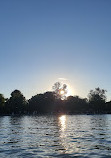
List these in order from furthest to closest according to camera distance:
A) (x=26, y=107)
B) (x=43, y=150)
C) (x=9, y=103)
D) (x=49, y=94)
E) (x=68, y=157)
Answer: (x=49, y=94) < (x=26, y=107) < (x=9, y=103) < (x=43, y=150) < (x=68, y=157)

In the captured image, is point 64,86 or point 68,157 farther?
point 64,86

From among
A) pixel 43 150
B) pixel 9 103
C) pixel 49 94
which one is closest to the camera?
pixel 43 150

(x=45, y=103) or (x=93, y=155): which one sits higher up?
(x=45, y=103)

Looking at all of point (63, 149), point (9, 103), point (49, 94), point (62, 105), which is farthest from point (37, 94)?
point (63, 149)

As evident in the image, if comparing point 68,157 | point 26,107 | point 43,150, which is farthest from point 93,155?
point 26,107

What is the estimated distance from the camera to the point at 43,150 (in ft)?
59.7

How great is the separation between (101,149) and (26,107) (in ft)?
540

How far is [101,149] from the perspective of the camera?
1830 cm

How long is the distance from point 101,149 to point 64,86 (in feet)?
574

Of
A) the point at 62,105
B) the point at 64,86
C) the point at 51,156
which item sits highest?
the point at 64,86

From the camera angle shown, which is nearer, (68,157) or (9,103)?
(68,157)

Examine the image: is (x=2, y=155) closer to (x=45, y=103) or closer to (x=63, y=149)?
(x=63, y=149)

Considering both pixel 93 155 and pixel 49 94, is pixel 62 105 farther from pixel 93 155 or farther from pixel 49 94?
pixel 93 155

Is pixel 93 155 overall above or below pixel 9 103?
below
